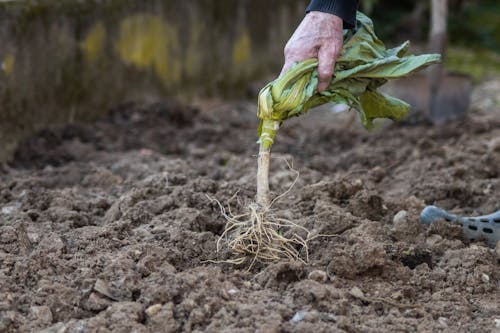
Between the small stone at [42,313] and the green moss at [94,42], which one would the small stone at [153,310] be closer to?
the small stone at [42,313]

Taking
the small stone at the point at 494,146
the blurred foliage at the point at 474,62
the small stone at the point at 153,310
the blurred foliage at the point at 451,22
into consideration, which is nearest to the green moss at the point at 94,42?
the small stone at the point at 494,146

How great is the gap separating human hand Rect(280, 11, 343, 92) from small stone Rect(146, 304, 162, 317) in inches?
32.3

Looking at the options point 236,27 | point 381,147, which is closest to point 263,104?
point 381,147

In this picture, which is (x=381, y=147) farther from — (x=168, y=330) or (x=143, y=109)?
(x=168, y=330)

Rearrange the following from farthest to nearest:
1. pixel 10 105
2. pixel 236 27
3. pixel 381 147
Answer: pixel 236 27
pixel 381 147
pixel 10 105

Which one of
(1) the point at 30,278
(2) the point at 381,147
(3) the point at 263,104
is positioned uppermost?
(3) the point at 263,104

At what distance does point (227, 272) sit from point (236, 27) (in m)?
4.02

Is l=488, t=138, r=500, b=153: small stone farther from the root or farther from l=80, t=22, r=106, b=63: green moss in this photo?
l=80, t=22, r=106, b=63: green moss

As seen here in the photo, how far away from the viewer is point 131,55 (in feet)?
16.8

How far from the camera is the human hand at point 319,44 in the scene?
98.2 inches

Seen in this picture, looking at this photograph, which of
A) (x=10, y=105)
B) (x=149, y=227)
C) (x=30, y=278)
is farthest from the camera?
(x=10, y=105)

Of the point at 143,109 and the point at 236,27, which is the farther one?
the point at 236,27

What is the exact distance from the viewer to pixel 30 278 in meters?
2.35

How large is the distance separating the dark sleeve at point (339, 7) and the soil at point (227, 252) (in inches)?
25.2
